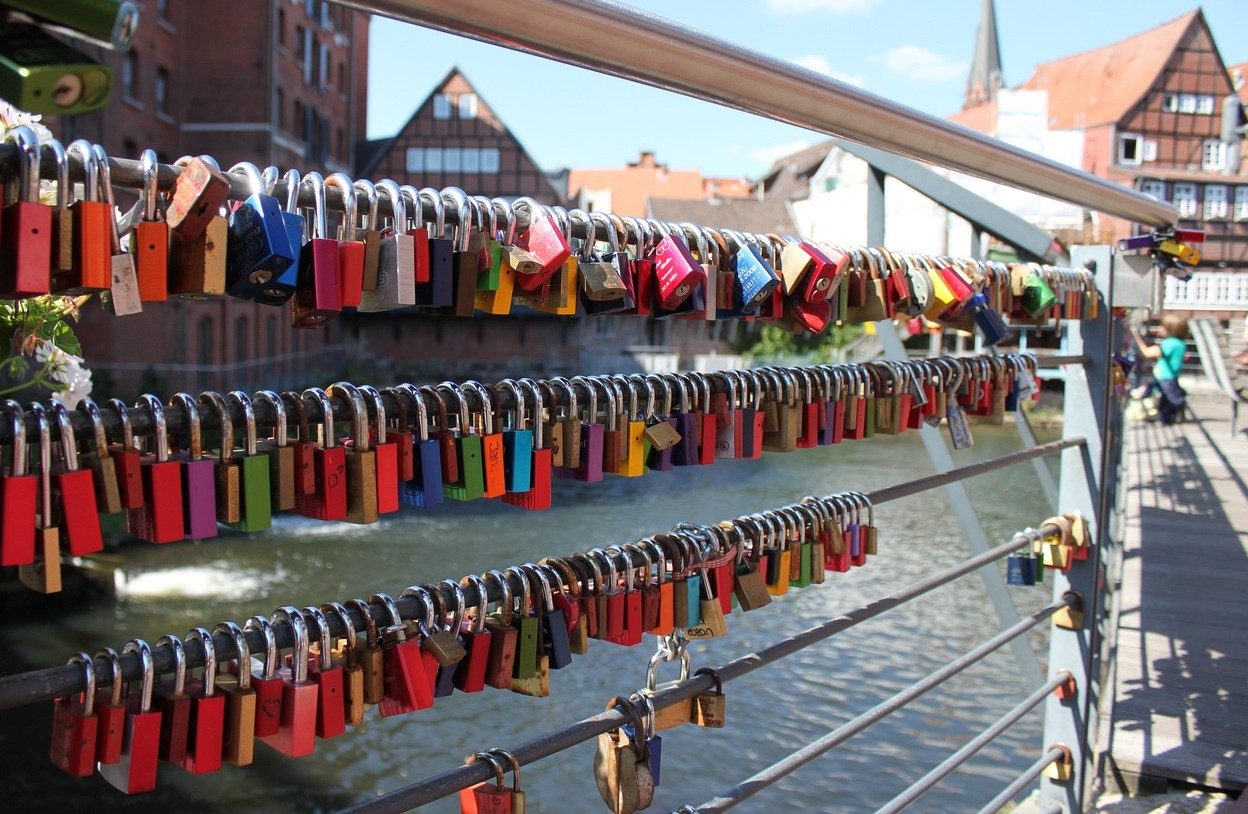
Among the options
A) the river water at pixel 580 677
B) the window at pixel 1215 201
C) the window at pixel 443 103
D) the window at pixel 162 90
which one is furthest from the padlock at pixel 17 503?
the window at pixel 1215 201

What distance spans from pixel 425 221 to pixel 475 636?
0.44 metres

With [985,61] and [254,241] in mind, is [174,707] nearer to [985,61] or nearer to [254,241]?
[254,241]

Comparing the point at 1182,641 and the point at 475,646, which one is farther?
the point at 1182,641

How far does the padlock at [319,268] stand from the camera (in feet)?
3.34

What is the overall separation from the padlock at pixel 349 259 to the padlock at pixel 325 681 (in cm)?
30

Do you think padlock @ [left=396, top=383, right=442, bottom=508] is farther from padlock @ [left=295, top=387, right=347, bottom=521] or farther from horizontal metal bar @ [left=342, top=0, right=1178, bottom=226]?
horizontal metal bar @ [left=342, top=0, right=1178, bottom=226]

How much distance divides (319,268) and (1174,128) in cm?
4198

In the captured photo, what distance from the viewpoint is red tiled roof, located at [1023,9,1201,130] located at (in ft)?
124

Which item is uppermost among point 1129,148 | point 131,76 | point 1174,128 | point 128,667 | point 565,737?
point 1174,128

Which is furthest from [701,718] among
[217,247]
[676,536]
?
[217,247]

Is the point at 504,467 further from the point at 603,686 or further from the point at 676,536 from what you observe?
the point at 603,686

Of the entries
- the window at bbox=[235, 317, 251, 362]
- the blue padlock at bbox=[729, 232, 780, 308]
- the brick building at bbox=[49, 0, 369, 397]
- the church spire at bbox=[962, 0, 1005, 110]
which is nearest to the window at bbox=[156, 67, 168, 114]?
the brick building at bbox=[49, 0, 369, 397]

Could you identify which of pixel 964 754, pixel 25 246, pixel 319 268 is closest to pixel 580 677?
pixel 964 754

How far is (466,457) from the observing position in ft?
3.91
